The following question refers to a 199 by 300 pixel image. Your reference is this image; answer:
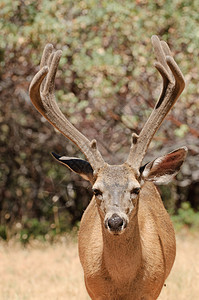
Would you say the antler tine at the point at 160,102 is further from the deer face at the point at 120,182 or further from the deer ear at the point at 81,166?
the deer ear at the point at 81,166

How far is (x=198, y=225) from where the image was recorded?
9.91 meters

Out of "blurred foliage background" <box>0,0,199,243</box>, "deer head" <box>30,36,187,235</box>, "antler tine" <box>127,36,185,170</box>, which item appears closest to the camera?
"deer head" <box>30,36,187,235</box>

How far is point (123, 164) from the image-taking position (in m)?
4.82

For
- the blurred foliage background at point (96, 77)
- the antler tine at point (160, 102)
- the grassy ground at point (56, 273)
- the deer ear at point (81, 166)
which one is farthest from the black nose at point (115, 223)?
the blurred foliage background at point (96, 77)

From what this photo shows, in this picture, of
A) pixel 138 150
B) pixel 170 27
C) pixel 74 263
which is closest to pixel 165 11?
pixel 170 27

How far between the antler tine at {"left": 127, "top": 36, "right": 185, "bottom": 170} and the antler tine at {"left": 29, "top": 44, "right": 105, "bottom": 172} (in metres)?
0.29

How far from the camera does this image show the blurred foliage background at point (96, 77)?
8875mm

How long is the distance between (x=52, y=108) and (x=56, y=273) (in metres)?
3.29

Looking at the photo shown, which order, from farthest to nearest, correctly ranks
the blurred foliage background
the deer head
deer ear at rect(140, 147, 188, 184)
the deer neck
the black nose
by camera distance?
the blurred foliage background < deer ear at rect(140, 147, 188, 184) < the deer neck < the deer head < the black nose

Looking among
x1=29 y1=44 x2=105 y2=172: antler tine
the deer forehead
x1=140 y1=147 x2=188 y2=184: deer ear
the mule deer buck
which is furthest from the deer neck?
x1=29 y1=44 x2=105 y2=172: antler tine

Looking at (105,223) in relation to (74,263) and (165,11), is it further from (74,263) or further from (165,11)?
(165,11)

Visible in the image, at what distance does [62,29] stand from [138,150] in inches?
179

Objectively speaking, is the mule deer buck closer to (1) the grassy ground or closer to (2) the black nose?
(2) the black nose

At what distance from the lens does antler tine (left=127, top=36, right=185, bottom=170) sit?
4.81 m
